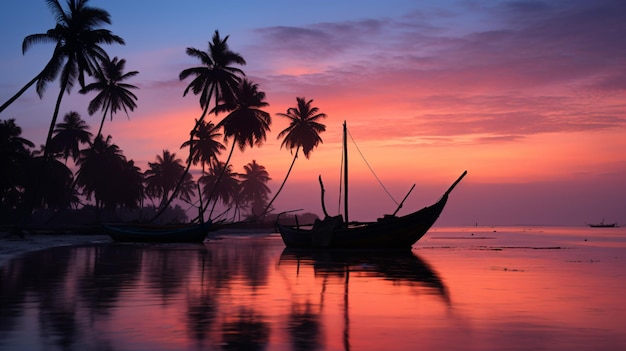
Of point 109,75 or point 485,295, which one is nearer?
point 485,295

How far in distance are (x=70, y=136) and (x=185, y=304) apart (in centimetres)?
7077

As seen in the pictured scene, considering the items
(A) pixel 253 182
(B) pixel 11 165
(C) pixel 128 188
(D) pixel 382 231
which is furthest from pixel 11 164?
(A) pixel 253 182

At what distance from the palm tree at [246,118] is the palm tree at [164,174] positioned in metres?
38.6

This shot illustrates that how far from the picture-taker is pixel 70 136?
3201 inches

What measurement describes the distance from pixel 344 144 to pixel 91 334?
44.1m

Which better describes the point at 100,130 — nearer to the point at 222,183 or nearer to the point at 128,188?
the point at 128,188

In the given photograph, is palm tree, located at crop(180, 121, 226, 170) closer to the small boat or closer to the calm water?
the small boat

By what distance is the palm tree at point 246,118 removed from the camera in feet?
218

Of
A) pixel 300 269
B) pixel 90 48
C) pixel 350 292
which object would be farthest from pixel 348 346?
pixel 90 48

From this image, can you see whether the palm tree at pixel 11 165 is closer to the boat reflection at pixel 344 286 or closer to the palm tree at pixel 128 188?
the palm tree at pixel 128 188

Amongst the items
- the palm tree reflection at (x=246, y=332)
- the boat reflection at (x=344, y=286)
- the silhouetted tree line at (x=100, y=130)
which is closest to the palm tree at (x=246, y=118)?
the silhouetted tree line at (x=100, y=130)

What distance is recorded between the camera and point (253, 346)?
10398 millimetres

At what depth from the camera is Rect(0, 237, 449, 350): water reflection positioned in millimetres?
10938

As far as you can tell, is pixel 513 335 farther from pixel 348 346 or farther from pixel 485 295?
pixel 485 295
